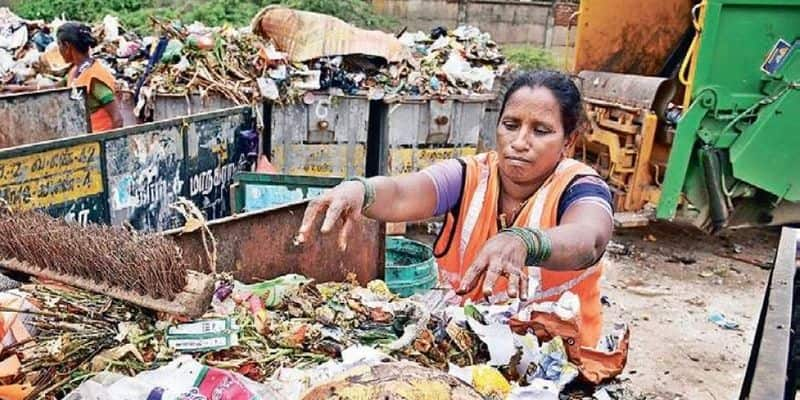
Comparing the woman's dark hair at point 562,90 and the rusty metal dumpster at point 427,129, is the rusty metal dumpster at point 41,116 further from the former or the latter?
the woman's dark hair at point 562,90

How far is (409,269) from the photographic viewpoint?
3.96 metres

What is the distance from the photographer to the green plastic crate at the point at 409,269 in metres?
3.91

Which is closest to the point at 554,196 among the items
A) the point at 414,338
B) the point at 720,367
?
the point at 414,338

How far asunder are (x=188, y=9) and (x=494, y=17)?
6.31 metres

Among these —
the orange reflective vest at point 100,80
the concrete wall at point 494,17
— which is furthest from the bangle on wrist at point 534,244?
the concrete wall at point 494,17

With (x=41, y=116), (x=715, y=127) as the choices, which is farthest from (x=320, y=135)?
(x=715, y=127)

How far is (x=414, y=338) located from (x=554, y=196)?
633mm

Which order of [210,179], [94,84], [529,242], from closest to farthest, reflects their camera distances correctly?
[529,242] < [210,179] < [94,84]

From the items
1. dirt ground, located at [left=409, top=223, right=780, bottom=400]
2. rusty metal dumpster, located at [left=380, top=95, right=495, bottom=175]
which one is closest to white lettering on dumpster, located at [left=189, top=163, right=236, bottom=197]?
rusty metal dumpster, located at [left=380, top=95, right=495, bottom=175]

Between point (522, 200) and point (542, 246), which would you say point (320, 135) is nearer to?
point (522, 200)

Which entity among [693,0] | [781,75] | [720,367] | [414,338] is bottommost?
[720,367]

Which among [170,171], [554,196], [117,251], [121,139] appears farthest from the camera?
[170,171]

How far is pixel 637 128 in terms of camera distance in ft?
19.2

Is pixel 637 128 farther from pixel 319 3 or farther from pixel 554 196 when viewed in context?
pixel 319 3
